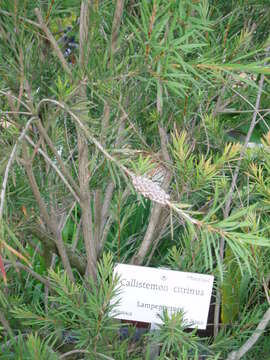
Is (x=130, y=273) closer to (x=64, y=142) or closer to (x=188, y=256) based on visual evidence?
(x=188, y=256)

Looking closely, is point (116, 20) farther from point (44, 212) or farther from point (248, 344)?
point (248, 344)

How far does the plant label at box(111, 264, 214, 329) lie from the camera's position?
2.45ft

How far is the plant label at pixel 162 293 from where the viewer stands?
2.45 ft

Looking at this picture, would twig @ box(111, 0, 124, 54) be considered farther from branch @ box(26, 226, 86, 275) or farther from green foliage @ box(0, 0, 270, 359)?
branch @ box(26, 226, 86, 275)

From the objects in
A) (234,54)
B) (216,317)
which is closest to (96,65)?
(234,54)

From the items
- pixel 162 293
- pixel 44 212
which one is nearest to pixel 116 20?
pixel 44 212

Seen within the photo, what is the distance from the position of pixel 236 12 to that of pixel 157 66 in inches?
9.7

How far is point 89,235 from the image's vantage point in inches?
28.7

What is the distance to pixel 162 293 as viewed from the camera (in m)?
0.77

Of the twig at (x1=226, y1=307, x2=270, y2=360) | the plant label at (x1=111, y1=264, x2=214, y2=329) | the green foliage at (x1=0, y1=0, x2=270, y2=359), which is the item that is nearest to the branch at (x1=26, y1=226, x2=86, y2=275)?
the green foliage at (x1=0, y1=0, x2=270, y2=359)

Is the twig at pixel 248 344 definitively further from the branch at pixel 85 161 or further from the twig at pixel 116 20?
the twig at pixel 116 20

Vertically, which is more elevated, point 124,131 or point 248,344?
point 124,131

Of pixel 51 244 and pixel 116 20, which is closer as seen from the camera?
pixel 116 20

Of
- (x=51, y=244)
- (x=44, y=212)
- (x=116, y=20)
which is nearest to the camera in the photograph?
(x=116, y=20)
